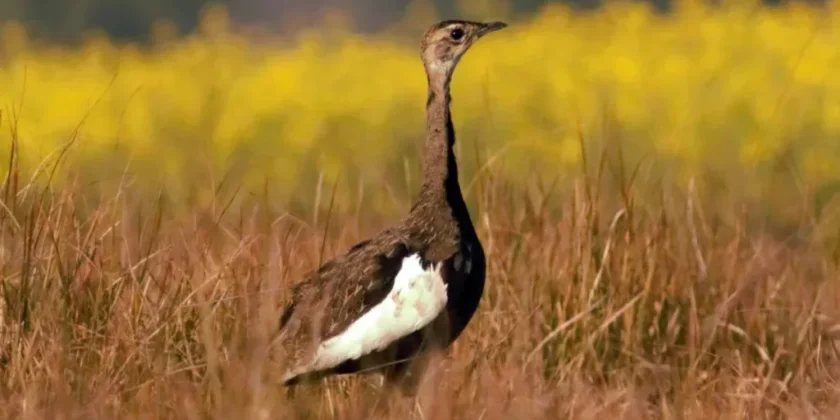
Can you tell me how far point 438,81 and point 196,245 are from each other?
980mm

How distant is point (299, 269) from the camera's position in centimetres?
596

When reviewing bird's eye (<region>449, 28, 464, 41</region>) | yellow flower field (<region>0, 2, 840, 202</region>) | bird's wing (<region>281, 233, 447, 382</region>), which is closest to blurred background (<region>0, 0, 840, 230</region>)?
yellow flower field (<region>0, 2, 840, 202</region>)

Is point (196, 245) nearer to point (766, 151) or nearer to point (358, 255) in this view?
point (358, 255)

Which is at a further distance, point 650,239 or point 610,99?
point 610,99

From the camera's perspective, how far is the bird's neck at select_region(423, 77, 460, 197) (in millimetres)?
5273

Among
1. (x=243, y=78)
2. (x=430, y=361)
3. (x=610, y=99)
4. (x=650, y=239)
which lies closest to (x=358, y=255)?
(x=430, y=361)

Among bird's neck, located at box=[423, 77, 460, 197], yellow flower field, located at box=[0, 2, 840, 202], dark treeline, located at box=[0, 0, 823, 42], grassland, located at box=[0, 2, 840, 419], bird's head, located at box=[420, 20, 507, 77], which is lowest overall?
dark treeline, located at box=[0, 0, 823, 42]

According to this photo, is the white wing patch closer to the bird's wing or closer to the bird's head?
the bird's wing

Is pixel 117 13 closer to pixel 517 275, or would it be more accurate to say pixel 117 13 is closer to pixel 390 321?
pixel 517 275

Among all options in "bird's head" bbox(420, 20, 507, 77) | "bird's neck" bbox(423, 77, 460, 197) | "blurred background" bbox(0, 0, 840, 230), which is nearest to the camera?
"bird's neck" bbox(423, 77, 460, 197)

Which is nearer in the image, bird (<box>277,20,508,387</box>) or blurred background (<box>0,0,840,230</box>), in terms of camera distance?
bird (<box>277,20,508,387</box>)

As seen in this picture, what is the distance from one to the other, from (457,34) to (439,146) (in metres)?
0.38

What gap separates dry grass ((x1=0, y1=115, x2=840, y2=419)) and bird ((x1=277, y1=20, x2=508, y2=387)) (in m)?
0.10

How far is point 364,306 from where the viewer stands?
4.96m
